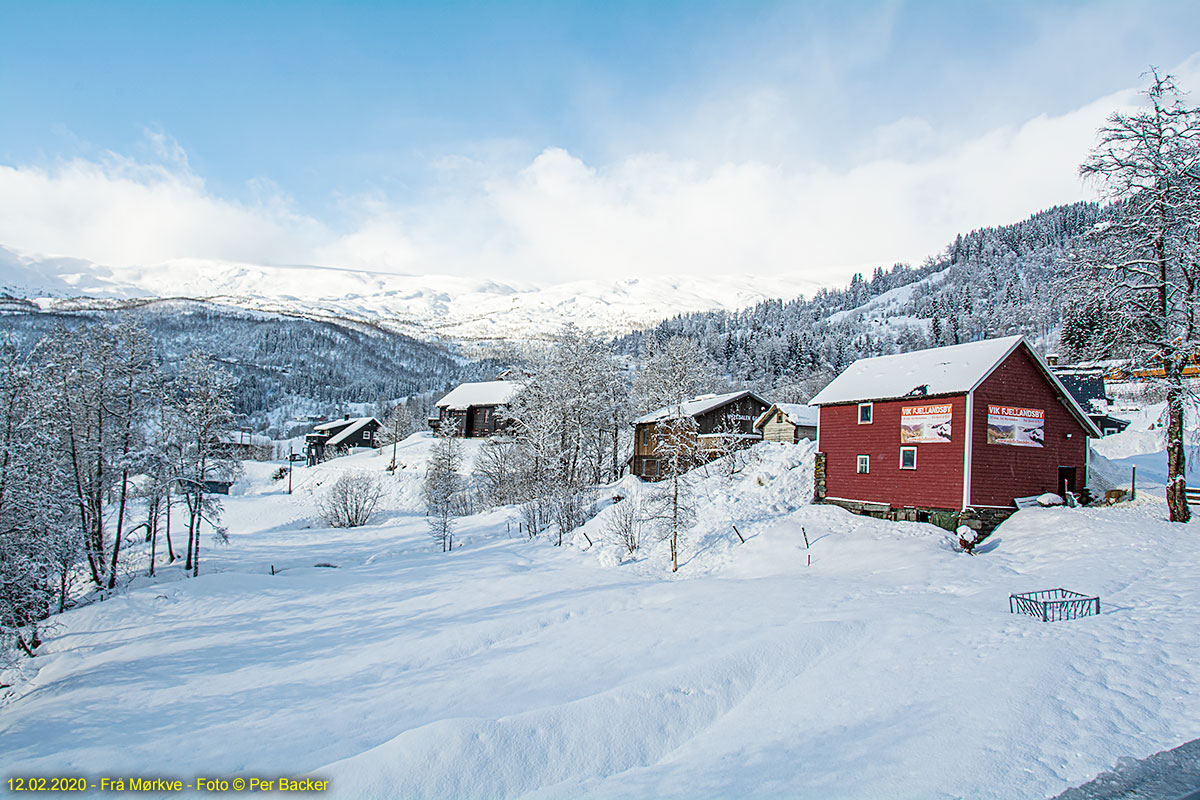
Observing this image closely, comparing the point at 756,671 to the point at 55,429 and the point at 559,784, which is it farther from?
the point at 55,429

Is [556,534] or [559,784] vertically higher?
[559,784]

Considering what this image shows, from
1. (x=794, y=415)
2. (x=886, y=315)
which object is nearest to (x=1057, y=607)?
(x=794, y=415)

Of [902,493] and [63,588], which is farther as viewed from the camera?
[902,493]

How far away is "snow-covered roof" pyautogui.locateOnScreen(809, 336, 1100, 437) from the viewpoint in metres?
24.8

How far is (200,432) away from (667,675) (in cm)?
3094

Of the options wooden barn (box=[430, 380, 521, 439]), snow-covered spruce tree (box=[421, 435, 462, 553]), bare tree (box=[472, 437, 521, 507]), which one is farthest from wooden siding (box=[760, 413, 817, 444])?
wooden barn (box=[430, 380, 521, 439])

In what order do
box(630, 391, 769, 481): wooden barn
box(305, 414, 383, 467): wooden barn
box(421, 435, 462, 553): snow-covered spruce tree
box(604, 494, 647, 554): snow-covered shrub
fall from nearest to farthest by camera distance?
box(604, 494, 647, 554): snow-covered shrub < box(421, 435, 462, 553): snow-covered spruce tree < box(630, 391, 769, 481): wooden barn < box(305, 414, 383, 467): wooden barn

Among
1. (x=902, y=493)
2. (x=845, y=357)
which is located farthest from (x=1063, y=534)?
(x=845, y=357)

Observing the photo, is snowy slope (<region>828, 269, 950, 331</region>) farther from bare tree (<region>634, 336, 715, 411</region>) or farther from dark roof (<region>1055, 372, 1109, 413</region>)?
bare tree (<region>634, 336, 715, 411</region>)

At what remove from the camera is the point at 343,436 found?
9356 centimetres

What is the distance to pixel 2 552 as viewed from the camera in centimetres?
1617

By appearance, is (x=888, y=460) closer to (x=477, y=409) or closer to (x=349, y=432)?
(x=477, y=409)

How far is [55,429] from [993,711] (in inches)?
1260

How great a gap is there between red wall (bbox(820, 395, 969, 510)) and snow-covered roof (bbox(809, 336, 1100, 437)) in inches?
18.8
